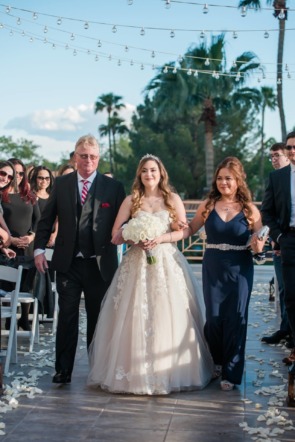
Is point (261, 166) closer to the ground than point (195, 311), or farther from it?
farther from it

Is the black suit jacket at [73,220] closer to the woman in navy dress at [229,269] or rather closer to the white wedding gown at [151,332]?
the white wedding gown at [151,332]

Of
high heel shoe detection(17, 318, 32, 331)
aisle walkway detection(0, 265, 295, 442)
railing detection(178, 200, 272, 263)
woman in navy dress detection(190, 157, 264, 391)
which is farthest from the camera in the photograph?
railing detection(178, 200, 272, 263)

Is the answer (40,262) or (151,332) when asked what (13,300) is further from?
(151,332)

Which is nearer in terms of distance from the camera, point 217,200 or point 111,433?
point 111,433

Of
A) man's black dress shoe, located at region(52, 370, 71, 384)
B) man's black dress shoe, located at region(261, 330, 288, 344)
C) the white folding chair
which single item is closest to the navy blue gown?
man's black dress shoe, located at region(52, 370, 71, 384)

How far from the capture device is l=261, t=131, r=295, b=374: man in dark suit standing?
619cm

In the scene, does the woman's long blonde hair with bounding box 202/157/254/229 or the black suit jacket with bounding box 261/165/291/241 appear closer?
the black suit jacket with bounding box 261/165/291/241

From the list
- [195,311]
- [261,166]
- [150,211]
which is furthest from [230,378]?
[261,166]

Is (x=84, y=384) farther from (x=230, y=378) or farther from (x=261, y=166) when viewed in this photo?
(x=261, y=166)

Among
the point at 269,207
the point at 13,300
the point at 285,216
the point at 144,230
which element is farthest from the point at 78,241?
the point at 285,216

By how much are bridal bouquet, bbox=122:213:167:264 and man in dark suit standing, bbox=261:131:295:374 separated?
3.00 feet

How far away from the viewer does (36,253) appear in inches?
261

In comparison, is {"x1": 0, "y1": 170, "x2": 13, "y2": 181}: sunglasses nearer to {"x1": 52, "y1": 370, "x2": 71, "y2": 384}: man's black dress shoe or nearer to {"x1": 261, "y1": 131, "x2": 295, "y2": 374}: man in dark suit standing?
{"x1": 52, "y1": 370, "x2": 71, "y2": 384}: man's black dress shoe

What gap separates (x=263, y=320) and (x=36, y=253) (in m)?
5.07
